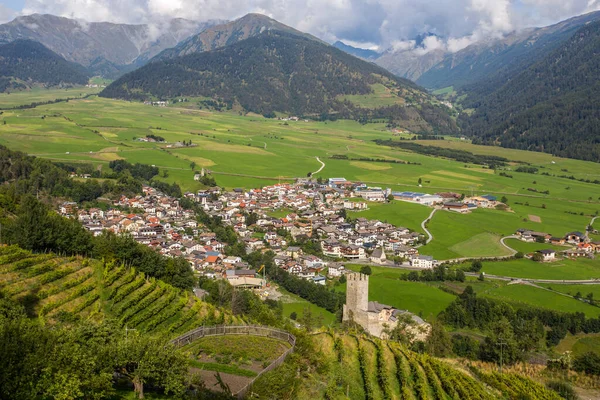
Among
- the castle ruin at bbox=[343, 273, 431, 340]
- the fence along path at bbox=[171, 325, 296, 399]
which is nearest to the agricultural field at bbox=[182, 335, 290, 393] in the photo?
the fence along path at bbox=[171, 325, 296, 399]

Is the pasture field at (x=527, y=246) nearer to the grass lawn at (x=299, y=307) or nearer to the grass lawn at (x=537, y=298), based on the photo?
the grass lawn at (x=537, y=298)

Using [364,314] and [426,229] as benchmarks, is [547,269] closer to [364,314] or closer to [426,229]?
[426,229]

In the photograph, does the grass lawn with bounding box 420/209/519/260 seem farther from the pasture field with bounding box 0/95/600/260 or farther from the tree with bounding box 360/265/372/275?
the tree with bounding box 360/265/372/275

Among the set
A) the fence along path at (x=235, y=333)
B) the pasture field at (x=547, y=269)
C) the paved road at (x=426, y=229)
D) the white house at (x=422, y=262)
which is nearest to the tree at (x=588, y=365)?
the fence along path at (x=235, y=333)

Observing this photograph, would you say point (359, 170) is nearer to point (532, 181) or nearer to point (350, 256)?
point (532, 181)

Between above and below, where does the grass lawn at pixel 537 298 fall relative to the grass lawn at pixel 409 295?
above
